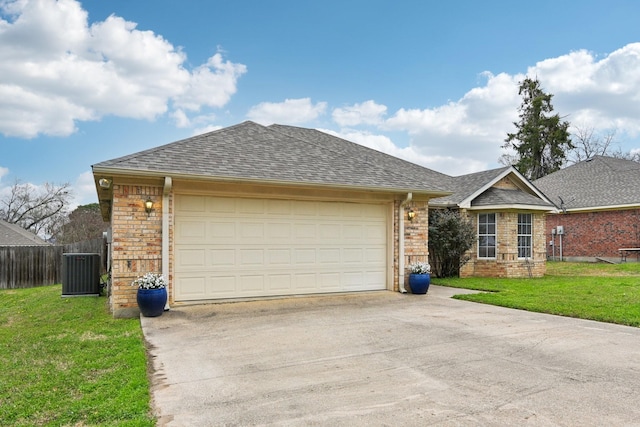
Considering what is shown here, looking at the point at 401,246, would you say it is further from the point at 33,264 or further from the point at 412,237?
the point at 33,264

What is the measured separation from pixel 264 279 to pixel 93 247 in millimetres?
11307

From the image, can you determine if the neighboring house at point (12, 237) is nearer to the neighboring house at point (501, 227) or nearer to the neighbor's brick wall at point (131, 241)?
the neighbor's brick wall at point (131, 241)

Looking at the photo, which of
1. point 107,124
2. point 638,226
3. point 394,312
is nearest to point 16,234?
point 107,124

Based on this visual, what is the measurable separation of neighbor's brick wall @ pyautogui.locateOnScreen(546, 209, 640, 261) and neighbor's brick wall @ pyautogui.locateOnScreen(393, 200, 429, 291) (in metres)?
14.8

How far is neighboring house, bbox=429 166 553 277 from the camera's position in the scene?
14086mm

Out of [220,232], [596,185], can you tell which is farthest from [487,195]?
[596,185]

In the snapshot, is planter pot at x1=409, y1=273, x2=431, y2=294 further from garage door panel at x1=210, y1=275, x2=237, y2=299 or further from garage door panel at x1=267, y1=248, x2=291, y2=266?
garage door panel at x1=210, y1=275, x2=237, y2=299

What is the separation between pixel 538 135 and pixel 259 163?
3546 cm

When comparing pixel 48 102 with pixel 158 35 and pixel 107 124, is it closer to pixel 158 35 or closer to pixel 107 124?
pixel 107 124

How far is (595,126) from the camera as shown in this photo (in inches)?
1542

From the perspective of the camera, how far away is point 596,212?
69.1ft

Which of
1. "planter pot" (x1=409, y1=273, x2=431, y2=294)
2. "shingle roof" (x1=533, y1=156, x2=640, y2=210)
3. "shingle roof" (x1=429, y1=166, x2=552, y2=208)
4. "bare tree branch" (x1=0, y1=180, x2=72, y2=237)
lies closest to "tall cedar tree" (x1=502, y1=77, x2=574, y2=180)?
"shingle roof" (x1=533, y1=156, x2=640, y2=210)

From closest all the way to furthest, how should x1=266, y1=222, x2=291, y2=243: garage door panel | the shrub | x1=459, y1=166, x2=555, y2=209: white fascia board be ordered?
x1=266, y1=222, x2=291, y2=243: garage door panel
the shrub
x1=459, y1=166, x2=555, y2=209: white fascia board

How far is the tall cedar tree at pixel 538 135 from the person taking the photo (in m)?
36.9
